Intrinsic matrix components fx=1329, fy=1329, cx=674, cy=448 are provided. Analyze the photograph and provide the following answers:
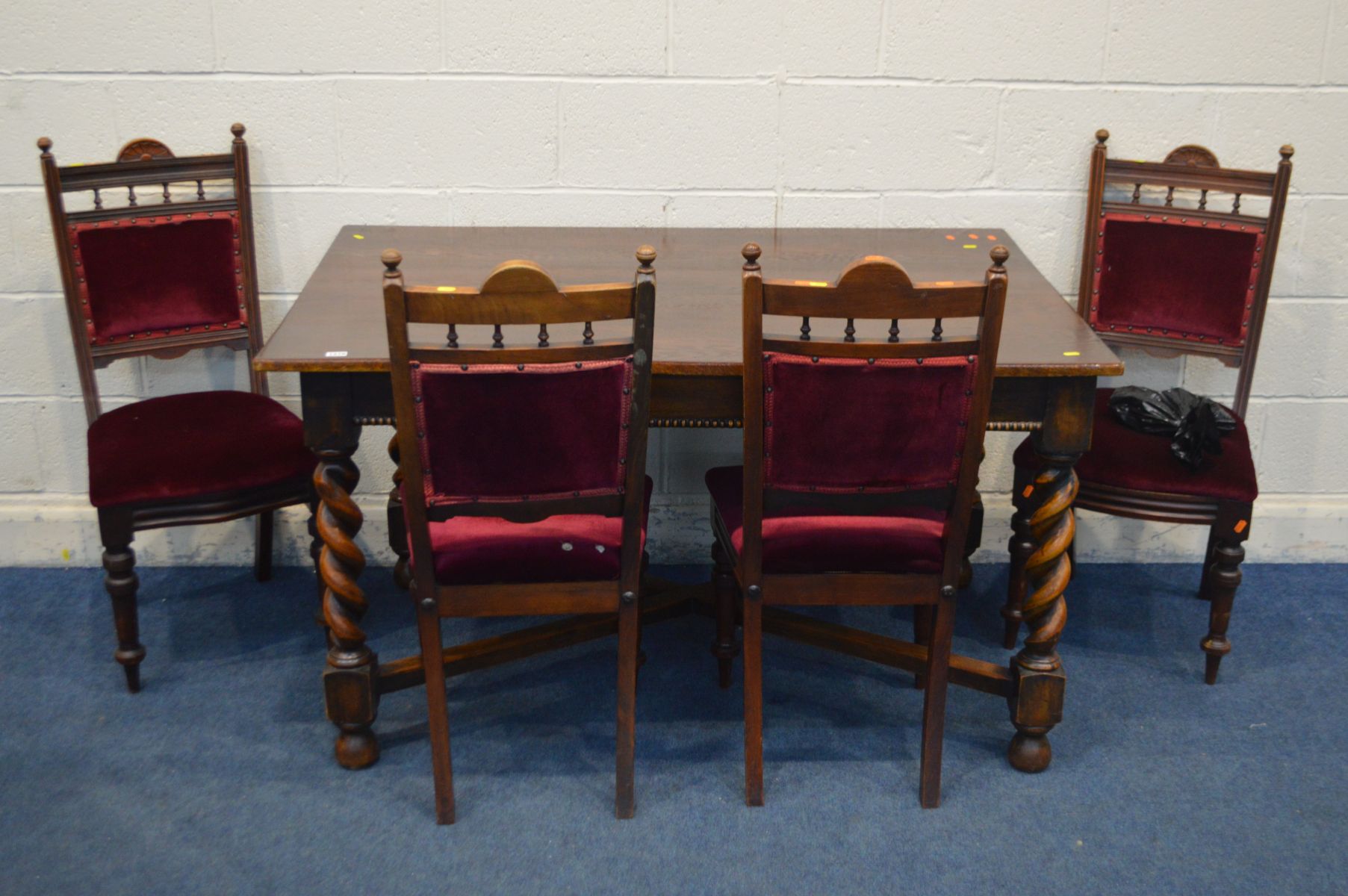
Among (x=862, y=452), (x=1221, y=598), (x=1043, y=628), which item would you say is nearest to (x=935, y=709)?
(x=1043, y=628)

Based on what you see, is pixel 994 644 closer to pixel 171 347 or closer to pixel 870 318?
pixel 870 318

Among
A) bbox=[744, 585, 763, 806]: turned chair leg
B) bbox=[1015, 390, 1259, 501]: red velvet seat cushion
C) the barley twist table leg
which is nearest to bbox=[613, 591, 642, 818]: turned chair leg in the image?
bbox=[744, 585, 763, 806]: turned chair leg

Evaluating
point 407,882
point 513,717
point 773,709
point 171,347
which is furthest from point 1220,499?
point 171,347

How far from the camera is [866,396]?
2.07 metres

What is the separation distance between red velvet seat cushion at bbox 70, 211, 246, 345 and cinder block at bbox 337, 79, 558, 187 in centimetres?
33

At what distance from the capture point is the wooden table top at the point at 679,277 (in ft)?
7.15

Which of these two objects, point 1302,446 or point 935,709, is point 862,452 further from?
point 1302,446

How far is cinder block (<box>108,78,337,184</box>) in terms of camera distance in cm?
287

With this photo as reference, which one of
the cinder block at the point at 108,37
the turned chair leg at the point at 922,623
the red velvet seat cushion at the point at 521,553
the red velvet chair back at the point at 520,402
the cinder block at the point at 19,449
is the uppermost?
the cinder block at the point at 108,37

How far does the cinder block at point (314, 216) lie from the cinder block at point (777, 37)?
66 cm

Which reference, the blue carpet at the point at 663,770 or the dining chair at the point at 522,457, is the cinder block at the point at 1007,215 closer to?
the blue carpet at the point at 663,770

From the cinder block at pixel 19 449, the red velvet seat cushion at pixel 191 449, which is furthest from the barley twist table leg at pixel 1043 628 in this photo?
the cinder block at pixel 19 449

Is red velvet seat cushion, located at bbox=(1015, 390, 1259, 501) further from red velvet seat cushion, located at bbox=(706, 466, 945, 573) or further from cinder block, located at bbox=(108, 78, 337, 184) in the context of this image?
cinder block, located at bbox=(108, 78, 337, 184)

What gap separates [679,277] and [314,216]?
91cm
